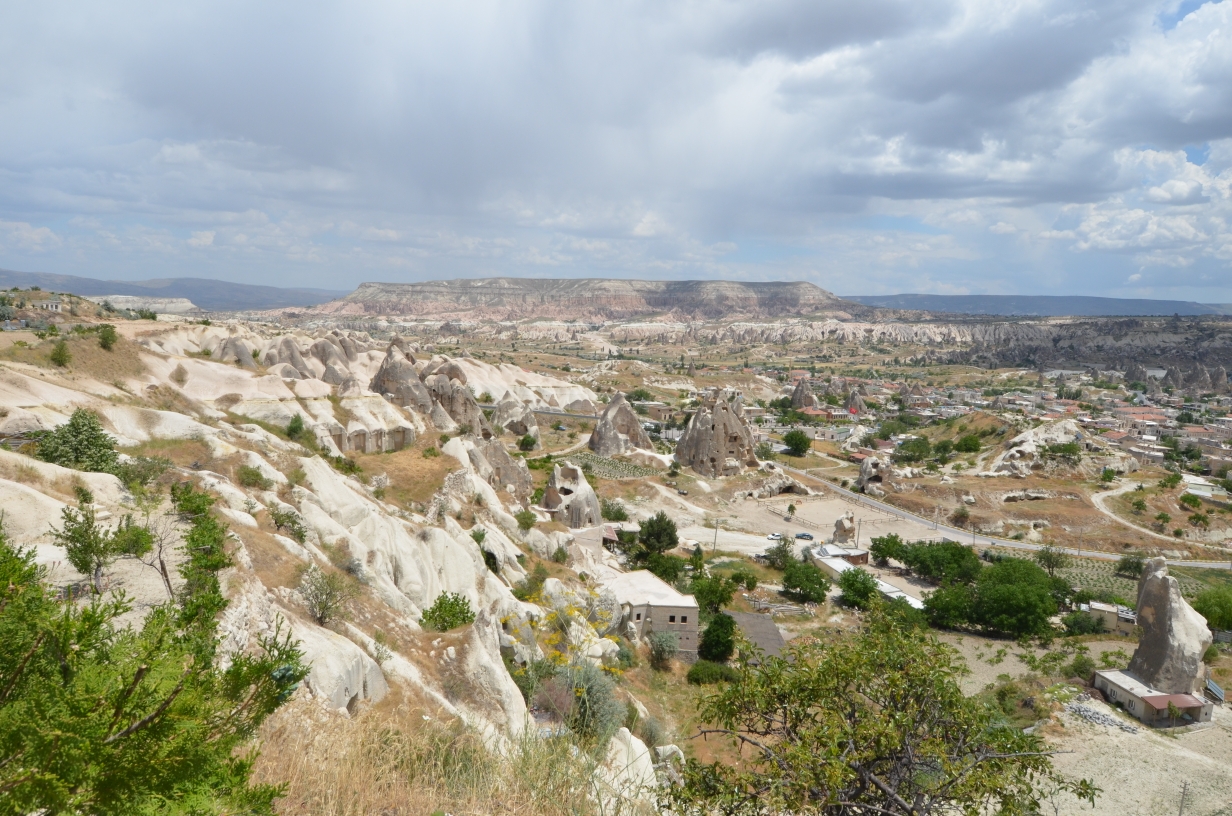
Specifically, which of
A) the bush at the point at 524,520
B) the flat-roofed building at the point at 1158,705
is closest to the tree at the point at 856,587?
the flat-roofed building at the point at 1158,705

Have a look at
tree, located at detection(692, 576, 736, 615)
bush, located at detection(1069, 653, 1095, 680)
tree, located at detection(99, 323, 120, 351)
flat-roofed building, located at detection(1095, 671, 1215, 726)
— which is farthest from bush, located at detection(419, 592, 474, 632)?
tree, located at detection(99, 323, 120, 351)

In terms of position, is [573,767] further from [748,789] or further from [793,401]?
[793,401]

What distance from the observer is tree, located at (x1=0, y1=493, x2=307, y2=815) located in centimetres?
252

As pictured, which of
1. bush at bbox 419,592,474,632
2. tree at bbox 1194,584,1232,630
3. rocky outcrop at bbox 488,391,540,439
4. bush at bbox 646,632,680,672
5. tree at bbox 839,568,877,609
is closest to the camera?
bush at bbox 419,592,474,632

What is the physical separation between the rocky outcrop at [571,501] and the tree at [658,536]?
2.59 metres

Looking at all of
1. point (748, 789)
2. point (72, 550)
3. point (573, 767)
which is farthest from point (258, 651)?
point (748, 789)

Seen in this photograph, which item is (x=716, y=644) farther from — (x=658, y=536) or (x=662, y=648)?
(x=658, y=536)

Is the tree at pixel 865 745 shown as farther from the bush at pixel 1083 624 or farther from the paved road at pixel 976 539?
the paved road at pixel 976 539

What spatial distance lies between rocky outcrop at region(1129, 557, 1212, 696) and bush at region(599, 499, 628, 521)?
82.2 feet

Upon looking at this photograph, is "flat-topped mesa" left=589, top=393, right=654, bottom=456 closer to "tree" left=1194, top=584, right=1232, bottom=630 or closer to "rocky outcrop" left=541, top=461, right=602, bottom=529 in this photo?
"rocky outcrop" left=541, top=461, right=602, bottom=529

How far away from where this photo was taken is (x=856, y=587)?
32.2 metres

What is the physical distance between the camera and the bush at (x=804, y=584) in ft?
104

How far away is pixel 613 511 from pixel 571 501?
858cm

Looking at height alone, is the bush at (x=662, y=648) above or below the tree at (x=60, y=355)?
below
